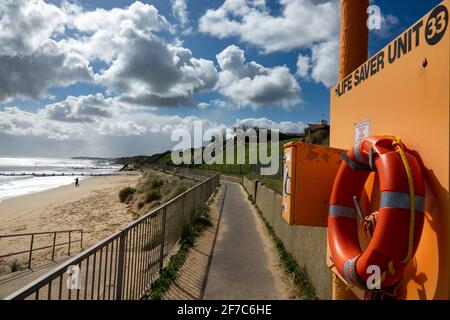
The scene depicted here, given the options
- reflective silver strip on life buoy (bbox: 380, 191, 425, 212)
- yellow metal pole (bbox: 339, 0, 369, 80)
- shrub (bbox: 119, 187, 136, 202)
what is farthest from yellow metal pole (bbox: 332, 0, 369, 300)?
shrub (bbox: 119, 187, 136, 202)

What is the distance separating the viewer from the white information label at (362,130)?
301 centimetres

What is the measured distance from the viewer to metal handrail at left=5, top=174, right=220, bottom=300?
303 centimetres

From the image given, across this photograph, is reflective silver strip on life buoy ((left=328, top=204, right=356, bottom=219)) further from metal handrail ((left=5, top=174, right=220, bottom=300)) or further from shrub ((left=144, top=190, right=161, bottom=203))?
shrub ((left=144, top=190, right=161, bottom=203))

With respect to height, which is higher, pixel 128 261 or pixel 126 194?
pixel 128 261

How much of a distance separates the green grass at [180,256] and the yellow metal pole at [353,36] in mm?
2873

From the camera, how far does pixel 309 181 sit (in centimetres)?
326

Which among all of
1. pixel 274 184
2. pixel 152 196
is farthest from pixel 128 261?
pixel 152 196

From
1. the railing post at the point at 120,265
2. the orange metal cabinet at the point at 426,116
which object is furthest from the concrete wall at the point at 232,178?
the orange metal cabinet at the point at 426,116

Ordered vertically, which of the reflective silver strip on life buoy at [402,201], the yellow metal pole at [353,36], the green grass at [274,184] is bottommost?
the green grass at [274,184]

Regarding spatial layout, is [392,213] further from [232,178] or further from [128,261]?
[232,178]

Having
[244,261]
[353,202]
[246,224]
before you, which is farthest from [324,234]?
[246,224]

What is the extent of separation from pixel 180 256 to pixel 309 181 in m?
4.46

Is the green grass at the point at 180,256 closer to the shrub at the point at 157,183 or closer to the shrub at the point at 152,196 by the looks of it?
the shrub at the point at 152,196
